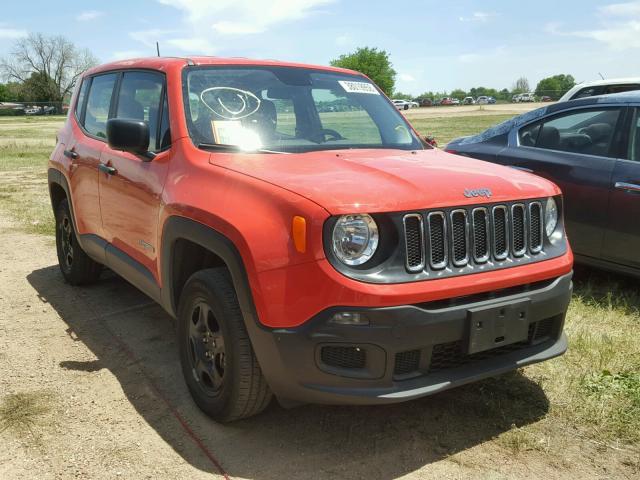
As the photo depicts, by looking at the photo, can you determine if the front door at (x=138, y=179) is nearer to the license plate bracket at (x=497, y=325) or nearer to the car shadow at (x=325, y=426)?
the car shadow at (x=325, y=426)

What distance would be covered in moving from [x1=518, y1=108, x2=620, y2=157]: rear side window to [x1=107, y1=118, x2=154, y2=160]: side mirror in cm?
347

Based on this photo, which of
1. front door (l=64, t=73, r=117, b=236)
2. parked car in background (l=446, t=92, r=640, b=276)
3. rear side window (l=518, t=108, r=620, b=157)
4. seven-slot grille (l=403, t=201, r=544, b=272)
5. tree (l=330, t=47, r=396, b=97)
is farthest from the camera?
tree (l=330, t=47, r=396, b=97)

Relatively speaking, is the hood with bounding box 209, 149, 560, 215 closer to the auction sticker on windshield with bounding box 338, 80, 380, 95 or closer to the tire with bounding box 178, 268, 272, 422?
the tire with bounding box 178, 268, 272, 422

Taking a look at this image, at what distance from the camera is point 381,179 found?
9.35 feet

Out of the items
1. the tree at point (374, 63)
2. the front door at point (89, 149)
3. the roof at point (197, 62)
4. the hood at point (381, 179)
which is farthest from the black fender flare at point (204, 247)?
the tree at point (374, 63)

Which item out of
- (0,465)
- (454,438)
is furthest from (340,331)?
(0,465)

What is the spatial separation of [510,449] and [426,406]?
0.53 meters

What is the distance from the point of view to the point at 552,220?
3.28m

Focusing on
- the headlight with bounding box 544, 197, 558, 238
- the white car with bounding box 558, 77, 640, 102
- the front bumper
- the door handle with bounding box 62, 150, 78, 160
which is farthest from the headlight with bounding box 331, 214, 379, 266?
the white car with bounding box 558, 77, 640, 102

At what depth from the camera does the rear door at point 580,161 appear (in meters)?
4.88

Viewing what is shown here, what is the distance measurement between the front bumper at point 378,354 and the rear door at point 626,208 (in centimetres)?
229

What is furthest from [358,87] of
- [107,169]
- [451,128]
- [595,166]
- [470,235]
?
[451,128]

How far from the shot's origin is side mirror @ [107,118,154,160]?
3520 millimetres

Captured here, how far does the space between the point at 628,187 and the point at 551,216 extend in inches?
70.8
